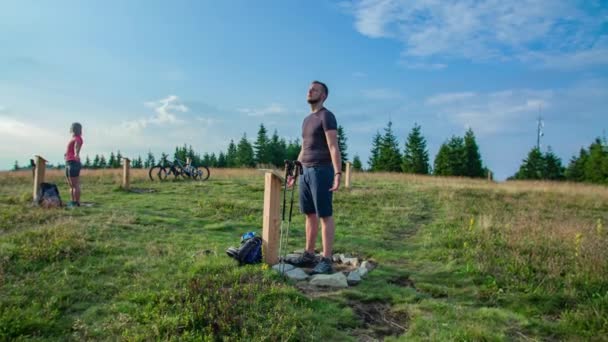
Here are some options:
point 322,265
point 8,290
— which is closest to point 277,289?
point 322,265

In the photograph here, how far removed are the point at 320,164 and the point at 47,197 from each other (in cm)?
755

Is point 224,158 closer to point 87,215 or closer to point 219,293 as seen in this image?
point 87,215

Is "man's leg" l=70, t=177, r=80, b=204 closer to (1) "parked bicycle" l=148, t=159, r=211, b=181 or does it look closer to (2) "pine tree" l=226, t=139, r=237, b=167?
(1) "parked bicycle" l=148, t=159, r=211, b=181

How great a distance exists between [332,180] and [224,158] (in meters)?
55.2

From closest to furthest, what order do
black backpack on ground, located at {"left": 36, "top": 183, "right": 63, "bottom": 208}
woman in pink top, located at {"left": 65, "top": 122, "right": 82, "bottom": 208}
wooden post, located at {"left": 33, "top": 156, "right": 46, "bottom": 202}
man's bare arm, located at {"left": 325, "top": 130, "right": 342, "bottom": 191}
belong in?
man's bare arm, located at {"left": 325, "top": 130, "right": 342, "bottom": 191}
black backpack on ground, located at {"left": 36, "top": 183, "right": 63, "bottom": 208}
woman in pink top, located at {"left": 65, "top": 122, "right": 82, "bottom": 208}
wooden post, located at {"left": 33, "top": 156, "right": 46, "bottom": 202}

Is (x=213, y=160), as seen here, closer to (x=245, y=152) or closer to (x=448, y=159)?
(x=245, y=152)

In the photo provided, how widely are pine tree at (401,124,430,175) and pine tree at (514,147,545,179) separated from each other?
11517mm

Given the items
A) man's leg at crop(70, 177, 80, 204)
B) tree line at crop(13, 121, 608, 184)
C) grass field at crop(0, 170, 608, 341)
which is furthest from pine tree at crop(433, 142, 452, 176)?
man's leg at crop(70, 177, 80, 204)

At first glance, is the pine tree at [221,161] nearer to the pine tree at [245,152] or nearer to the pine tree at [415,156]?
the pine tree at [245,152]

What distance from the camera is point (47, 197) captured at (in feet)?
30.4

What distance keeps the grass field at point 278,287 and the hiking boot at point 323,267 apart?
0.54 metres

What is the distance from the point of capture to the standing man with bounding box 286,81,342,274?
16.0ft

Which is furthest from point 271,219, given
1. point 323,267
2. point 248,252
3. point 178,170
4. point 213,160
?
point 213,160

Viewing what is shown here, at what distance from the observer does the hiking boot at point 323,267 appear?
495 centimetres
